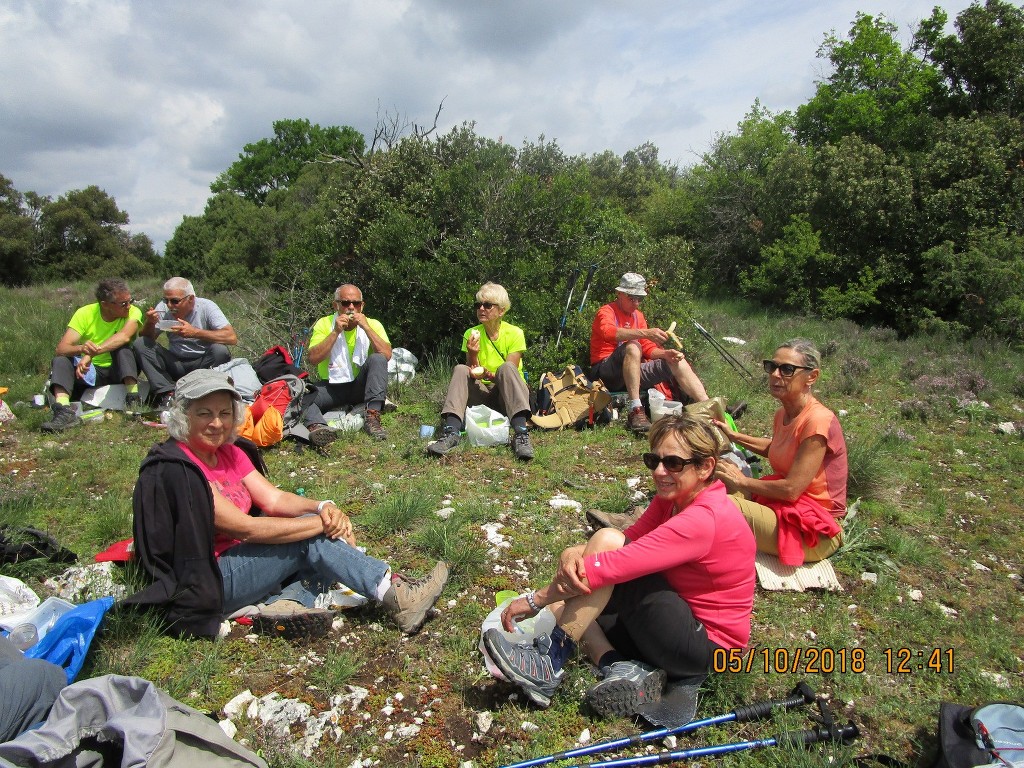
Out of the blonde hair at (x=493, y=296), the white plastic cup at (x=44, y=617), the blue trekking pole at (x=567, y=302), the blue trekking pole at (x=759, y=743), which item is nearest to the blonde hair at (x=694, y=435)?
the blue trekking pole at (x=759, y=743)

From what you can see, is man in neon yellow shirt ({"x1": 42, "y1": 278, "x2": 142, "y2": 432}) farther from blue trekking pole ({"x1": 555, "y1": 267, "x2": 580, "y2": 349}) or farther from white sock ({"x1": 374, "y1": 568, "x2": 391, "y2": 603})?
blue trekking pole ({"x1": 555, "y1": 267, "x2": 580, "y2": 349})

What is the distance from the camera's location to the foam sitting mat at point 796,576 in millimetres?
3723

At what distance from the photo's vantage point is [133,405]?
645 cm

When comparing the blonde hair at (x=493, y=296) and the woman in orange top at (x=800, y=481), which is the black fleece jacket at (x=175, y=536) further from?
the blonde hair at (x=493, y=296)

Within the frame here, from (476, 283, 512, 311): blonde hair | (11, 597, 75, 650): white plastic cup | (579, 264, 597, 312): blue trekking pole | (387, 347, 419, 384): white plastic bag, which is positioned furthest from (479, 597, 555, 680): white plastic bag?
(579, 264, 597, 312): blue trekking pole

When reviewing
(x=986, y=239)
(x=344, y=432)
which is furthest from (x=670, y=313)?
(x=986, y=239)

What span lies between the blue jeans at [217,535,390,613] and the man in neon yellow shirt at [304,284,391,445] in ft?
9.27

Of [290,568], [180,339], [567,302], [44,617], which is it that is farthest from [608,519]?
[180,339]

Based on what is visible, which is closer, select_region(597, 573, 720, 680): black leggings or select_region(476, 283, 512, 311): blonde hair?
select_region(597, 573, 720, 680): black leggings

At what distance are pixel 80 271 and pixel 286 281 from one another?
19.3 meters

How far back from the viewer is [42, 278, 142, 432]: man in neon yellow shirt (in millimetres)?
6320

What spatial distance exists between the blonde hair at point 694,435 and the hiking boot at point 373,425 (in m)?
3.78

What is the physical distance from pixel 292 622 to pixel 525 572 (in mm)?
1371

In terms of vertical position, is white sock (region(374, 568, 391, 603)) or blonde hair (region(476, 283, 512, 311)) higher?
blonde hair (region(476, 283, 512, 311))
